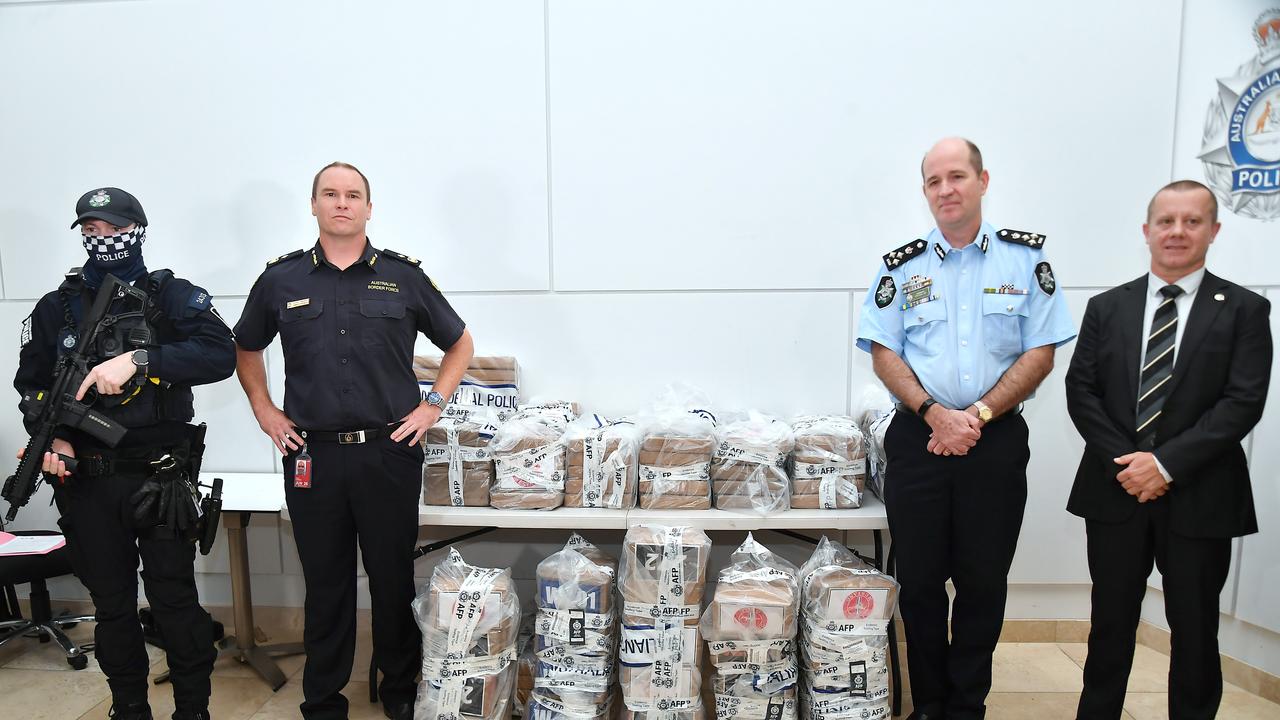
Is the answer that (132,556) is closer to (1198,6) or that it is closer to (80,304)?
(80,304)

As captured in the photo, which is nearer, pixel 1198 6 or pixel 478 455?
pixel 478 455

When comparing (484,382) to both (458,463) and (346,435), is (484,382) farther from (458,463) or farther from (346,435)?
(346,435)

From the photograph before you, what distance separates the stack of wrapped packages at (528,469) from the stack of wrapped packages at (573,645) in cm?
30

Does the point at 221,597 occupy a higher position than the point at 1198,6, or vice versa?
the point at 1198,6

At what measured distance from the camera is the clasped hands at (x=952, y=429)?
2148 mm

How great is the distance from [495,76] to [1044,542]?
3.22 meters

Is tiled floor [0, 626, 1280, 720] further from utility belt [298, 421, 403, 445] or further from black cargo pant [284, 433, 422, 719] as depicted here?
utility belt [298, 421, 403, 445]

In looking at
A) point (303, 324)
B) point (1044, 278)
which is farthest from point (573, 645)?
point (1044, 278)

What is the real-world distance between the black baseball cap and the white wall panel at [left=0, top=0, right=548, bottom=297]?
3.12 ft

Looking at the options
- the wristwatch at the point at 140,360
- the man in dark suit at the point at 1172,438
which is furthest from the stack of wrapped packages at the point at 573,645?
the man in dark suit at the point at 1172,438

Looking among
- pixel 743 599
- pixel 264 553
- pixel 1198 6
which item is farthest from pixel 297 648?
pixel 1198 6

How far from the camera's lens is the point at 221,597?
11.2 feet

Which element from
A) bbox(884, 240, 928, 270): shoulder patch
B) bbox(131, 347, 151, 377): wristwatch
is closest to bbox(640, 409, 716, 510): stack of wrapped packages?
bbox(884, 240, 928, 270): shoulder patch

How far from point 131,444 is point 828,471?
239cm
